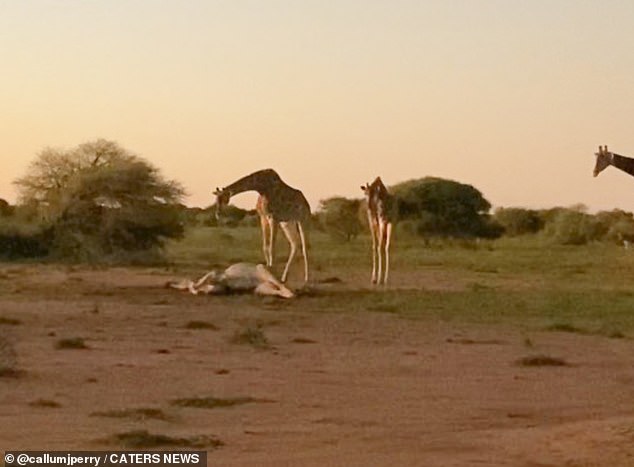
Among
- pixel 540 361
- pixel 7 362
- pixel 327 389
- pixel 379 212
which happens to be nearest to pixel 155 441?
pixel 327 389

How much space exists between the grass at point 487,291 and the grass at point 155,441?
7.24m

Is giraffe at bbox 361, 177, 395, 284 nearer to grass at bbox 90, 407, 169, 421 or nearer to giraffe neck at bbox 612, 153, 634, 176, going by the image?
giraffe neck at bbox 612, 153, 634, 176

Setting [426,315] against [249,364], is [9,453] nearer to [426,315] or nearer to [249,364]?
[249,364]

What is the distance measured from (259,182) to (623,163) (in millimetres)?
17819

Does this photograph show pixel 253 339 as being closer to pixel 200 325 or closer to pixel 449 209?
pixel 200 325

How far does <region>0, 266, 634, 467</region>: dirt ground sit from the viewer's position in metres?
8.93

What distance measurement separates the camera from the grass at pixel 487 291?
22.1 metres

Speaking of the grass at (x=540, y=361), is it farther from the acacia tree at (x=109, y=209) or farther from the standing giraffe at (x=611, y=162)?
the acacia tree at (x=109, y=209)

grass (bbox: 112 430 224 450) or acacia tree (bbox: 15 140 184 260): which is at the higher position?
acacia tree (bbox: 15 140 184 260)

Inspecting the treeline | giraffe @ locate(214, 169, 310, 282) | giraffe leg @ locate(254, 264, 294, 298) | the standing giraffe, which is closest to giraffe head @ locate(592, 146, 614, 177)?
the standing giraffe

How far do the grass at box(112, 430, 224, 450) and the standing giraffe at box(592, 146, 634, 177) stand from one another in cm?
583

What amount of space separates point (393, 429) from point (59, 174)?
37005mm

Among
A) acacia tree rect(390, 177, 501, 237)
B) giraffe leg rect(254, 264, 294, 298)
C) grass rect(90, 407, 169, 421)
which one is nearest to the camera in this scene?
grass rect(90, 407, 169, 421)

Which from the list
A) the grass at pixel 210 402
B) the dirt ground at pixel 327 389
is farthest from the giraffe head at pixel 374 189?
the grass at pixel 210 402
